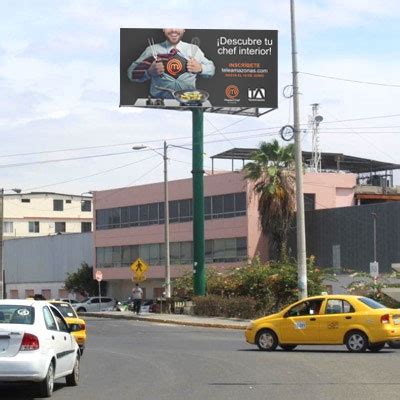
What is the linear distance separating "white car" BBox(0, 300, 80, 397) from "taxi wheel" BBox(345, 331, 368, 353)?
30.9 ft

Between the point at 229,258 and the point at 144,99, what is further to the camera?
the point at 229,258

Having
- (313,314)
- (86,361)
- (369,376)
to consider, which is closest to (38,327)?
(369,376)

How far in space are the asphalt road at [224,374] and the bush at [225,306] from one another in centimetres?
1434

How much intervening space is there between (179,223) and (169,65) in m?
19.6

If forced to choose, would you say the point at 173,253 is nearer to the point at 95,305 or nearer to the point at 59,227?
the point at 95,305

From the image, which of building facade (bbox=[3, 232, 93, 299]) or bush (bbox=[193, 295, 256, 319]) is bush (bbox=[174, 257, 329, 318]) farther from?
building facade (bbox=[3, 232, 93, 299])

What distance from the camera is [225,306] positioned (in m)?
42.0

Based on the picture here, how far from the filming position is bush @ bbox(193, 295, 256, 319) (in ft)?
132

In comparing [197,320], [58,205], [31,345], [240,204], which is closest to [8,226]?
[58,205]

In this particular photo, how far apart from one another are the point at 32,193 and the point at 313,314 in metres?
90.2

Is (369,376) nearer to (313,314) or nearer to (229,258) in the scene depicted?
(313,314)

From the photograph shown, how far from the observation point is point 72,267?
8394 centimetres

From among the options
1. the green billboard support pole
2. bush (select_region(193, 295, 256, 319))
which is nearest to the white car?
bush (select_region(193, 295, 256, 319))

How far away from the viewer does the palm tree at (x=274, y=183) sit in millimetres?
54844
